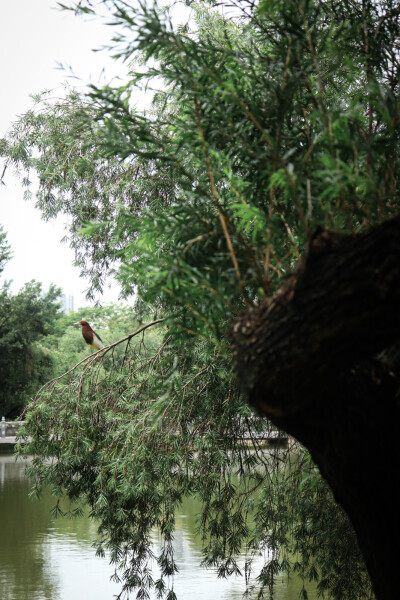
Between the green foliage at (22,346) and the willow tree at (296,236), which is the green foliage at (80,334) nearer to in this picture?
the green foliage at (22,346)

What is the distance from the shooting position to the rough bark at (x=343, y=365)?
154 centimetres

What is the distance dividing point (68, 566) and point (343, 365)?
252 inches

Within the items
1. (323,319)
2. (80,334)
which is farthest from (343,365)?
(80,334)

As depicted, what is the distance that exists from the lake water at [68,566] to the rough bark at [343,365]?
440 cm

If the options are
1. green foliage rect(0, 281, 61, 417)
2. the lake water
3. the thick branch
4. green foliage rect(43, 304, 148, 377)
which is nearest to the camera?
the thick branch

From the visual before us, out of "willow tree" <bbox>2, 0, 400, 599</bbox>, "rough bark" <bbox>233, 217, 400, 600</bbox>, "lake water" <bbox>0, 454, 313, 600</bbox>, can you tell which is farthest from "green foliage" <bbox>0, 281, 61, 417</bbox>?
"rough bark" <bbox>233, 217, 400, 600</bbox>

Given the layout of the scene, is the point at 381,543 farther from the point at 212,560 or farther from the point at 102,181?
the point at 102,181

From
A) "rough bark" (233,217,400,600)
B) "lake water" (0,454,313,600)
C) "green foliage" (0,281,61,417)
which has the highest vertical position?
"green foliage" (0,281,61,417)

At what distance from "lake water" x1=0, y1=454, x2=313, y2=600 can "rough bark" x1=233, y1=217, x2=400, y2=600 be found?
4.40m

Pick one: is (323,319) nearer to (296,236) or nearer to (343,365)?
(343,365)

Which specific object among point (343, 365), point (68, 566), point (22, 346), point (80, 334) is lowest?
point (68, 566)

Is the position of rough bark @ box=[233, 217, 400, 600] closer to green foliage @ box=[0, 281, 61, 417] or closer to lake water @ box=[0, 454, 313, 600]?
lake water @ box=[0, 454, 313, 600]

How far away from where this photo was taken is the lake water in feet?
20.6

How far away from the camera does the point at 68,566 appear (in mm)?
7309
